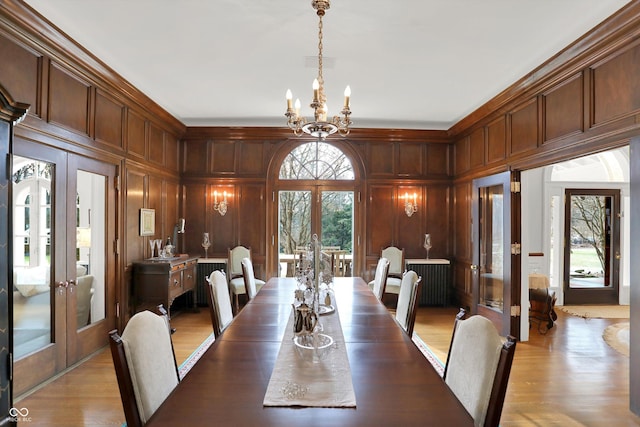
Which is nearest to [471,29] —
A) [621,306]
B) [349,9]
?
[349,9]

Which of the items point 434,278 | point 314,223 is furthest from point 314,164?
point 434,278

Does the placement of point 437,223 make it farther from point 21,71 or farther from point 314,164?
point 21,71

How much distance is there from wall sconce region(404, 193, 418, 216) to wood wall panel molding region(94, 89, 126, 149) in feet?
13.7

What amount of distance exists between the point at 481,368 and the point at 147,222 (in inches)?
173

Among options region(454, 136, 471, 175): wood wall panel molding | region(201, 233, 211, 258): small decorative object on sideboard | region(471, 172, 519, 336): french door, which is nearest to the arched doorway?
region(201, 233, 211, 258): small decorative object on sideboard

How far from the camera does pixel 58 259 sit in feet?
10.4

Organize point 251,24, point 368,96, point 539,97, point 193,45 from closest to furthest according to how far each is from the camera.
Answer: point 251,24, point 193,45, point 539,97, point 368,96

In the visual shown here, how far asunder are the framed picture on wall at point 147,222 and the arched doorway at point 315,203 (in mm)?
1784

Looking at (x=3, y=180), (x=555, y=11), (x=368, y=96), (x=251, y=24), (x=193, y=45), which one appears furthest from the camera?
(x=368, y=96)

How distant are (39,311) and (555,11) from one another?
457cm

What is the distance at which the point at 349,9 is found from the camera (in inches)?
103

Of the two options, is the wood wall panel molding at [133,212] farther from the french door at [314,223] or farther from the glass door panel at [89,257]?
the french door at [314,223]

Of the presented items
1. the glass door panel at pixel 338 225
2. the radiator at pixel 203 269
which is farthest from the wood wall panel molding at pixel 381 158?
the radiator at pixel 203 269

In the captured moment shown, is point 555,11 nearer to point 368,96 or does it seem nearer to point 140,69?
point 368,96
